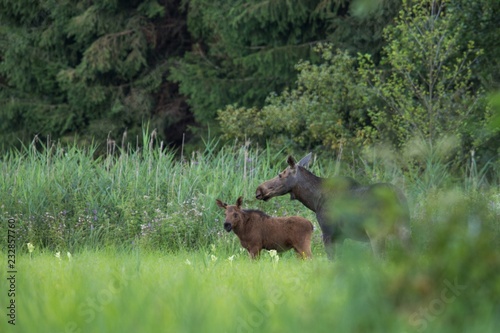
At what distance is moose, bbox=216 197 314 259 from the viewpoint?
9719mm

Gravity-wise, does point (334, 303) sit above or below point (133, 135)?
above

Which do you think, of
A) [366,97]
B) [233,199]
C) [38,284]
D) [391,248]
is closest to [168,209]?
[233,199]

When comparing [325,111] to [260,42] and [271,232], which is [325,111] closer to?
[260,42]

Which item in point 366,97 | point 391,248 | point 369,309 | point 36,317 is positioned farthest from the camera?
point 366,97

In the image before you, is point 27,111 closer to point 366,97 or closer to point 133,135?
point 133,135

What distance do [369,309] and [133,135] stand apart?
25.0 meters

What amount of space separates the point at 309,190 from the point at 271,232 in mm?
545

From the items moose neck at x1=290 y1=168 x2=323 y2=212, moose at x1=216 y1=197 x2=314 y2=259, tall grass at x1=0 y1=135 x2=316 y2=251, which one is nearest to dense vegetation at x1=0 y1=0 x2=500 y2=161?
tall grass at x1=0 y1=135 x2=316 y2=251

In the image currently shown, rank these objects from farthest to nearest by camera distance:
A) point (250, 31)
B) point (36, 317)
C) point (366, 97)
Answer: point (250, 31) → point (366, 97) → point (36, 317)

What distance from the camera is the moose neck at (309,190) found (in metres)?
9.77

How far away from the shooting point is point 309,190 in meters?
9.81

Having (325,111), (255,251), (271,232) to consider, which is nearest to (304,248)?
(271,232)

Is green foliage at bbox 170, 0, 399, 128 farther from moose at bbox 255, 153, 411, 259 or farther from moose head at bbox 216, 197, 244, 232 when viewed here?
moose head at bbox 216, 197, 244, 232

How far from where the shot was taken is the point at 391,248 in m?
5.32
